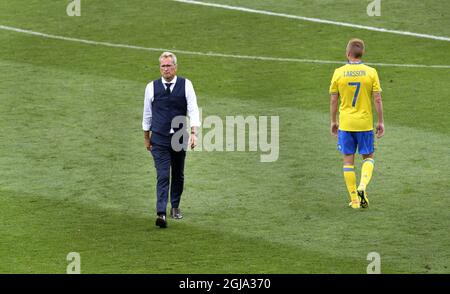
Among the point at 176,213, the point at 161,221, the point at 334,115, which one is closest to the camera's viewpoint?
the point at 161,221

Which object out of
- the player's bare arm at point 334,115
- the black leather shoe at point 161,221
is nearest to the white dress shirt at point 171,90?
the black leather shoe at point 161,221

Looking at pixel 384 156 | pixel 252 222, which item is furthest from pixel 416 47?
pixel 252 222

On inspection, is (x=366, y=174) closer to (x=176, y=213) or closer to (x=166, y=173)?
(x=176, y=213)

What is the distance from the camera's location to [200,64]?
2397cm

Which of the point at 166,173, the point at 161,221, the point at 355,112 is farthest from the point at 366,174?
the point at 161,221

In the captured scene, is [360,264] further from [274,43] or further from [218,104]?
[274,43]

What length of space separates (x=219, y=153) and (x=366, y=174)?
12.3ft

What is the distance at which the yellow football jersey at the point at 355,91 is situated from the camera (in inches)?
606

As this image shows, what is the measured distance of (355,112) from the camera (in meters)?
15.5

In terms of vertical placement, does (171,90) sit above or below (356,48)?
below

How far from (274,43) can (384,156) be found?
25.0ft

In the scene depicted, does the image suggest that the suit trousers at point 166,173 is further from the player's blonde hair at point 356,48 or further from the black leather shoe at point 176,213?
the player's blonde hair at point 356,48
